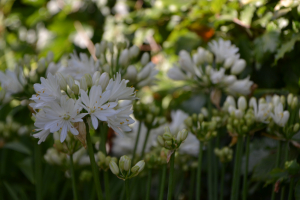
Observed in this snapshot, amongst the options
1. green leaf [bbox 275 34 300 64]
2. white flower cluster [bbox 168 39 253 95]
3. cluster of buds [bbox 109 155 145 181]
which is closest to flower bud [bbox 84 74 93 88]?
cluster of buds [bbox 109 155 145 181]

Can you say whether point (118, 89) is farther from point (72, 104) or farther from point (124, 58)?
point (124, 58)

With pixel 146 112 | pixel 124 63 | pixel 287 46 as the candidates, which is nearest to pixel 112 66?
pixel 124 63

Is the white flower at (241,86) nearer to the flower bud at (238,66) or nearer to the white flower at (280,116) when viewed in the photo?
the flower bud at (238,66)

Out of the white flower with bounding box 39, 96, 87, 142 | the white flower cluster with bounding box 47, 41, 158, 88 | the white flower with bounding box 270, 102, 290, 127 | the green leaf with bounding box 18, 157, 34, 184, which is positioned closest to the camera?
the white flower with bounding box 39, 96, 87, 142

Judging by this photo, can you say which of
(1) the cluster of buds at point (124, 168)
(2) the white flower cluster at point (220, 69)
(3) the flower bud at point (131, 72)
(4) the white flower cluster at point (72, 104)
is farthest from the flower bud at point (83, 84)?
(2) the white flower cluster at point (220, 69)

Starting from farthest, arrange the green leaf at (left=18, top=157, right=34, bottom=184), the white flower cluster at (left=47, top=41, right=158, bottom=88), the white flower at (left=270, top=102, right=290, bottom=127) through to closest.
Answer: the green leaf at (left=18, top=157, right=34, bottom=184), the white flower cluster at (left=47, top=41, right=158, bottom=88), the white flower at (left=270, top=102, right=290, bottom=127)

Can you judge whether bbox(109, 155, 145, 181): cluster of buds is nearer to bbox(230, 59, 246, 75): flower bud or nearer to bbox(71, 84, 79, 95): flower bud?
bbox(71, 84, 79, 95): flower bud
